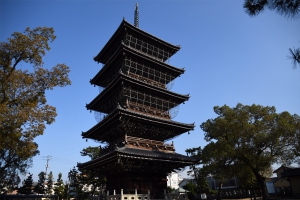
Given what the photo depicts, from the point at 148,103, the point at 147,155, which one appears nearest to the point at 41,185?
the point at 148,103

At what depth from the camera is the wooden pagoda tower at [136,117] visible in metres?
19.9

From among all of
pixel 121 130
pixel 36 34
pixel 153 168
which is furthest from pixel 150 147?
pixel 36 34

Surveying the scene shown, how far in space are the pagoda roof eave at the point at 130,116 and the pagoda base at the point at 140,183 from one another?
5.31m

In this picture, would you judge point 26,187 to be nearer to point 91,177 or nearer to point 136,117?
point 91,177

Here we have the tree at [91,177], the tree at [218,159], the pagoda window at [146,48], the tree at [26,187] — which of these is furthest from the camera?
the tree at [26,187]

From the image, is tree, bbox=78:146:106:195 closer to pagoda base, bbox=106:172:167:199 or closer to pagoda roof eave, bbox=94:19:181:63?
pagoda base, bbox=106:172:167:199

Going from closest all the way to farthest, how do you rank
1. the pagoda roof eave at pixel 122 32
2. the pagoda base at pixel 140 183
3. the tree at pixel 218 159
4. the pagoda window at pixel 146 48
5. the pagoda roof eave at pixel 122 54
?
1. the pagoda base at pixel 140 183
2. the tree at pixel 218 159
3. the pagoda roof eave at pixel 122 54
4. the pagoda roof eave at pixel 122 32
5. the pagoda window at pixel 146 48

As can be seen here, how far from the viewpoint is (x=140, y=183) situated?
2030 cm

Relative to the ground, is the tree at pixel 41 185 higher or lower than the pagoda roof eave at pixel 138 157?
lower

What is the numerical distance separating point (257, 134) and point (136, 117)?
12852mm

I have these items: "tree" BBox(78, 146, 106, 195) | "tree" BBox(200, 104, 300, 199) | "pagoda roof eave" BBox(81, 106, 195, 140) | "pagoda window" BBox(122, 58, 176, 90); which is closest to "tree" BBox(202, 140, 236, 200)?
"tree" BBox(200, 104, 300, 199)

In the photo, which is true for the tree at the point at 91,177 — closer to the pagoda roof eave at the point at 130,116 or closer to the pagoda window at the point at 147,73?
the pagoda roof eave at the point at 130,116

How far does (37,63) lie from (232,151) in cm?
1949

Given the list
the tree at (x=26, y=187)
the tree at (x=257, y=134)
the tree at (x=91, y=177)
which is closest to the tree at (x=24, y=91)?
the tree at (x=257, y=134)
